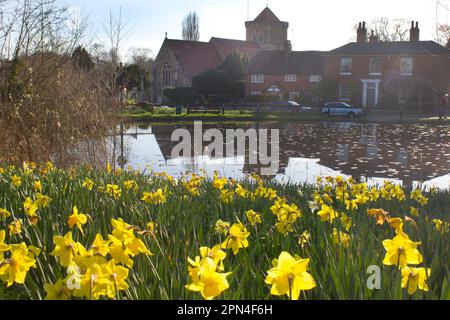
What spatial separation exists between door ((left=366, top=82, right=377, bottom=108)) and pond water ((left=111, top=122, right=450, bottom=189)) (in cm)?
2250

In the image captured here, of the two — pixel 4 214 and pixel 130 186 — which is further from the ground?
pixel 4 214

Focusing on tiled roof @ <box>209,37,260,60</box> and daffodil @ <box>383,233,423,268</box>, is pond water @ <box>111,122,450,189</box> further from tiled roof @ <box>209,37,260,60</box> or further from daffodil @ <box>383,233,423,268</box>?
tiled roof @ <box>209,37,260,60</box>

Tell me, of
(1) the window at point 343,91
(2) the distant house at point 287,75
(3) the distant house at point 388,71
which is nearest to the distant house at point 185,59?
(2) the distant house at point 287,75

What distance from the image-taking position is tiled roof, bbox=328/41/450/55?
4813 cm

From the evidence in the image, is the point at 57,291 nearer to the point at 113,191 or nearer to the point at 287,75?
the point at 113,191

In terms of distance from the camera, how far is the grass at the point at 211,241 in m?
2.50

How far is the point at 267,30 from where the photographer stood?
84.6m

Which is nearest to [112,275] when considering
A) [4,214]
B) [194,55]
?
[4,214]

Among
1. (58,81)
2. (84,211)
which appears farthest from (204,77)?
(84,211)

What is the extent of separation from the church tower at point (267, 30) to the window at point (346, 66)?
34.4 metres

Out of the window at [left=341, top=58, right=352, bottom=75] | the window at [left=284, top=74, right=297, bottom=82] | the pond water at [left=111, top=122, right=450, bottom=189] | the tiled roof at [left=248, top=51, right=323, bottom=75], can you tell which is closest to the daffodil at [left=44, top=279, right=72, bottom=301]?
the pond water at [left=111, top=122, right=450, bottom=189]

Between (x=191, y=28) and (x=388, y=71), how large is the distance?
1538 inches
